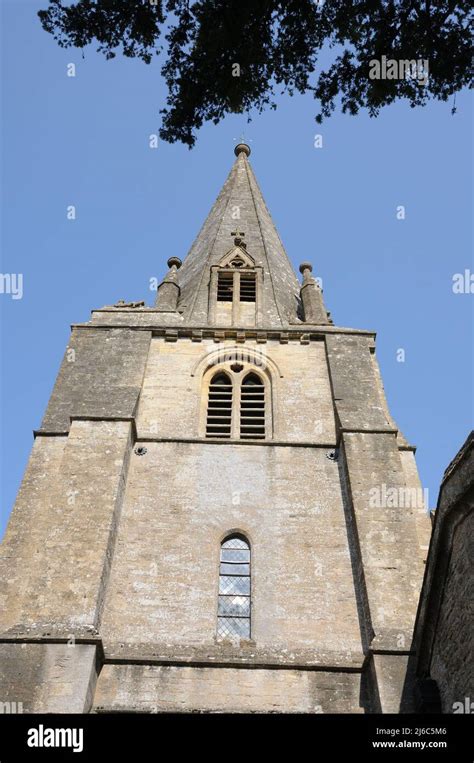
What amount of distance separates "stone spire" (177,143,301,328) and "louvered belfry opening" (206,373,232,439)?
6.63 feet

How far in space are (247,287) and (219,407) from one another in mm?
6217

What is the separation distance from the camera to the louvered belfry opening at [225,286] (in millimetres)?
22109

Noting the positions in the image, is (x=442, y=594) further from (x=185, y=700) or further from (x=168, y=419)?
(x=168, y=419)

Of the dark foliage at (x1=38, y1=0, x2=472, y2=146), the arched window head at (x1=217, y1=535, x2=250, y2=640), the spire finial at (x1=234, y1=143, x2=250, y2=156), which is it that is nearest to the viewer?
the dark foliage at (x1=38, y1=0, x2=472, y2=146)

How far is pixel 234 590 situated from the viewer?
12.8 metres

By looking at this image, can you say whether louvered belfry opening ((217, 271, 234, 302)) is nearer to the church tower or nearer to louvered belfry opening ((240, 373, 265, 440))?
the church tower

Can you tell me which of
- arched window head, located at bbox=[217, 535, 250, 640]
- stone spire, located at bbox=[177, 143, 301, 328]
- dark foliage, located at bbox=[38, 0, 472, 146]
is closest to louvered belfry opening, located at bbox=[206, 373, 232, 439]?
stone spire, located at bbox=[177, 143, 301, 328]

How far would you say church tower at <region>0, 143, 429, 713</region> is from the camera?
35.7 ft

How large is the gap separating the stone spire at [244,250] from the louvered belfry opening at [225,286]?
343 mm

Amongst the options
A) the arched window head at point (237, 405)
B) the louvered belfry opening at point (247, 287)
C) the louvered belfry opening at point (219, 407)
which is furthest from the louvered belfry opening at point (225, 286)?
the louvered belfry opening at point (219, 407)

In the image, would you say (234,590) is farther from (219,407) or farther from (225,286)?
(225,286)

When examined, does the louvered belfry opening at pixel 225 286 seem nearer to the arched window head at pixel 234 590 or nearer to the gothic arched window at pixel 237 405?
the gothic arched window at pixel 237 405

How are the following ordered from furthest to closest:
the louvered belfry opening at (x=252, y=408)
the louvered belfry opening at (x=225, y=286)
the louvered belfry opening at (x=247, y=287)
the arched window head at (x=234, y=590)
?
the louvered belfry opening at (x=247, y=287) → the louvered belfry opening at (x=225, y=286) → the louvered belfry opening at (x=252, y=408) → the arched window head at (x=234, y=590)

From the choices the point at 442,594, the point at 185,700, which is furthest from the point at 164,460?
the point at 442,594
